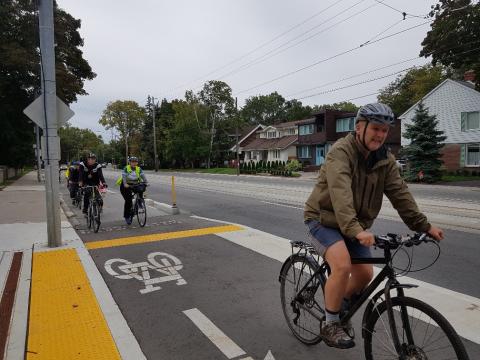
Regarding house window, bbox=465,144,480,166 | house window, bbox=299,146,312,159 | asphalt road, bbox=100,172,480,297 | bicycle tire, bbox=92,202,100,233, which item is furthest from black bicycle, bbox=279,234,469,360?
house window, bbox=299,146,312,159

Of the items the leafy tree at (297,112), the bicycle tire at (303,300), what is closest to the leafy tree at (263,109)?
the leafy tree at (297,112)

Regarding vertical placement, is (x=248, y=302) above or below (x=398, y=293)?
below

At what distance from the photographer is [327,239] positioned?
3.05m

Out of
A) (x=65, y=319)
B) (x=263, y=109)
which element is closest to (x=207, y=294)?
(x=65, y=319)

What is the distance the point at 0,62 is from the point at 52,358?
85.7ft

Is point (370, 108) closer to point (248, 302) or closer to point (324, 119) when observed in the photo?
point (248, 302)

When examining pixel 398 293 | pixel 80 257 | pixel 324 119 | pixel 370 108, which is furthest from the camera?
pixel 324 119

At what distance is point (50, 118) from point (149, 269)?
138 inches

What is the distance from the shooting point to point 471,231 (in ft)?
28.5

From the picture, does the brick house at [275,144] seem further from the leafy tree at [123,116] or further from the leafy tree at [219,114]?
the leafy tree at [123,116]

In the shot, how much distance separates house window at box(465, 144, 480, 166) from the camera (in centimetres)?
3260

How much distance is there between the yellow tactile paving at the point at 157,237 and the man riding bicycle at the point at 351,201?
5753 mm

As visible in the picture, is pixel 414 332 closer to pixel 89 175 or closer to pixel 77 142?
pixel 89 175

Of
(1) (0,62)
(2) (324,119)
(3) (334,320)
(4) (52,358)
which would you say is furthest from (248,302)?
(2) (324,119)
